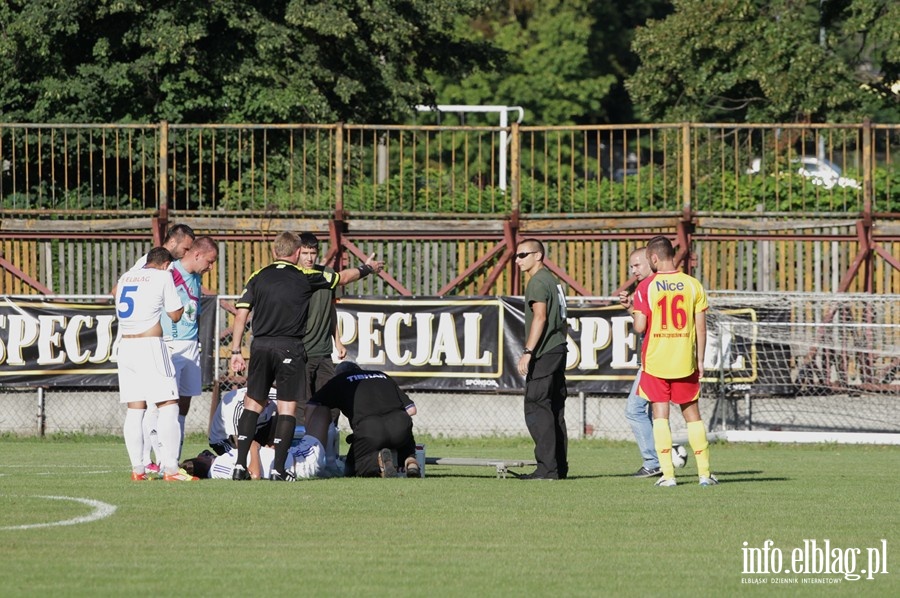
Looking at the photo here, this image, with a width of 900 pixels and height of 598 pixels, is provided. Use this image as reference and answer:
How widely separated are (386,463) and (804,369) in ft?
25.5

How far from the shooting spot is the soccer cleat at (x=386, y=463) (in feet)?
40.2

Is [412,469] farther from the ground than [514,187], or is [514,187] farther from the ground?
[514,187]

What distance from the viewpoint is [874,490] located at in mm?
11781

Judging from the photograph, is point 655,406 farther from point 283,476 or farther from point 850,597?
point 850,597

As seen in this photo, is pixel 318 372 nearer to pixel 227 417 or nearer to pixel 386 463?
pixel 227 417

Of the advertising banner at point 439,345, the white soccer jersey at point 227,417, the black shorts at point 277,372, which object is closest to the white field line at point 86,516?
the black shorts at point 277,372

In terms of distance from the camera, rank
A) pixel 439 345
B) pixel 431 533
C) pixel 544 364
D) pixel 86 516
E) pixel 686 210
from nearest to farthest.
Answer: pixel 431 533 → pixel 86 516 → pixel 544 364 → pixel 439 345 → pixel 686 210

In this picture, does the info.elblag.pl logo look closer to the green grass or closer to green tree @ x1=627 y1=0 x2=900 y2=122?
the green grass

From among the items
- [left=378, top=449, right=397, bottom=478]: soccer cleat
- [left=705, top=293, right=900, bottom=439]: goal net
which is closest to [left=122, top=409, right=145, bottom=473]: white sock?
[left=378, top=449, right=397, bottom=478]: soccer cleat

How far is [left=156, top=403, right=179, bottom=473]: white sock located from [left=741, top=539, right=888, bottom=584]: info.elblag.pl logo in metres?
4.92

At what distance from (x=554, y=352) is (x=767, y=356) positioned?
6720 millimetres

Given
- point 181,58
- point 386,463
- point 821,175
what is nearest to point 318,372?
point 386,463

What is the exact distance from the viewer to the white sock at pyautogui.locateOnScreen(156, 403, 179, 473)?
11680 millimetres

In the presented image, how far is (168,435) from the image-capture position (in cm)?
1173
